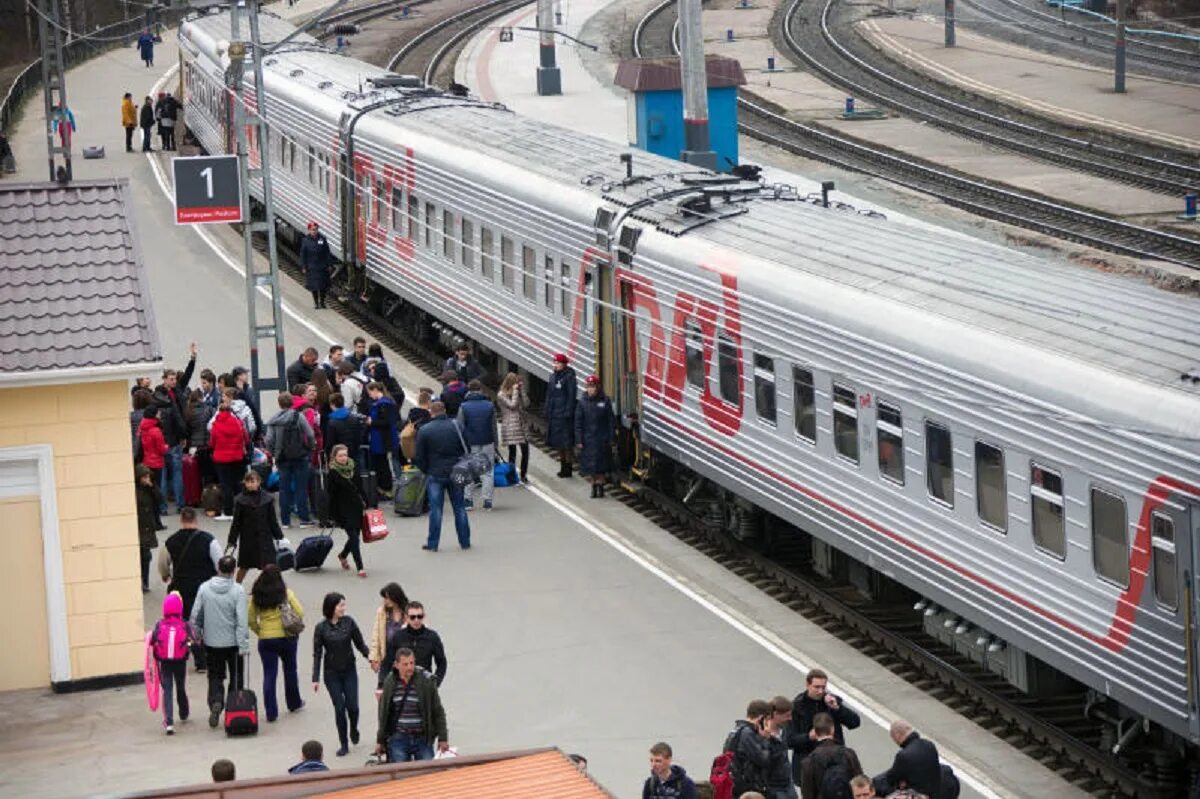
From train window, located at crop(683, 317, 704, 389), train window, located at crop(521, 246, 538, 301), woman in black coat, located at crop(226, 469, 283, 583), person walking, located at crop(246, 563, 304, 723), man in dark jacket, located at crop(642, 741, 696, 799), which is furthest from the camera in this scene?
train window, located at crop(521, 246, 538, 301)

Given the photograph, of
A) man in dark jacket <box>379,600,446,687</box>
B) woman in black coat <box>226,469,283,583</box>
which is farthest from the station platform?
man in dark jacket <box>379,600,446,687</box>

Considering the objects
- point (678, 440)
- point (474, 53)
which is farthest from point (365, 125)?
point (474, 53)

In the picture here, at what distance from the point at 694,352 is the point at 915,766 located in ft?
30.5

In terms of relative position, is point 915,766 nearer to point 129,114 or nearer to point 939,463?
point 939,463

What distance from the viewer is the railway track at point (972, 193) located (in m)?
39.2

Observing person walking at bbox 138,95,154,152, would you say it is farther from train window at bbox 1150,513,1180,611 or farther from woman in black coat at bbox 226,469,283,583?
train window at bbox 1150,513,1180,611

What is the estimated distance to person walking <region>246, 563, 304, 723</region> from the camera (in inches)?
728

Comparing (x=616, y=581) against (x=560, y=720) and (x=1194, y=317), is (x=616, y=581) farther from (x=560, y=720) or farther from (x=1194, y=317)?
(x=1194, y=317)

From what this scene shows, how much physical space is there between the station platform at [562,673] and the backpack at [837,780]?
8.21 feet

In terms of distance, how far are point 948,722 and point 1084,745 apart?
5.02 ft

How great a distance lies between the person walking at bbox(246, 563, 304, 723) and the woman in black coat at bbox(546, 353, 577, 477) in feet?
25.7

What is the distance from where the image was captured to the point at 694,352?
2370 centimetres

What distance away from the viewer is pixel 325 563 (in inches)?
941

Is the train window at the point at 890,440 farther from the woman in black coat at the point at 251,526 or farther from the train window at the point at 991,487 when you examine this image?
the woman in black coat at the point at 251,526
